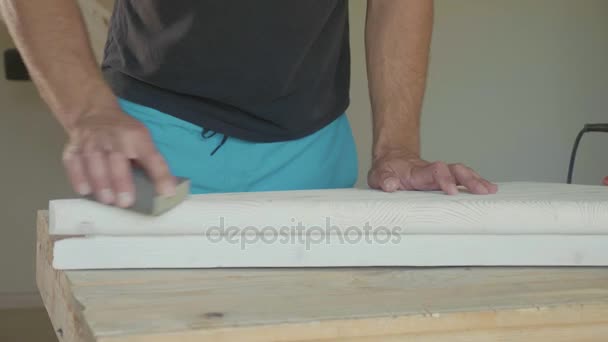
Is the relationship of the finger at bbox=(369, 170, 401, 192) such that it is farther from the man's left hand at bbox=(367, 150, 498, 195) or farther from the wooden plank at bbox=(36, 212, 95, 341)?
Answer: the wooden plank at bbox=(36, 212, 95, 341)

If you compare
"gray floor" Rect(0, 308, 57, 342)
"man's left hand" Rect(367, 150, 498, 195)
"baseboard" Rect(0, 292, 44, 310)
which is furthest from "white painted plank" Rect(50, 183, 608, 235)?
"baseboard" Rect(0, 292, 44, 310)

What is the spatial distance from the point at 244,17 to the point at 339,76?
0.81 feet

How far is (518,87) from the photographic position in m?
3.04

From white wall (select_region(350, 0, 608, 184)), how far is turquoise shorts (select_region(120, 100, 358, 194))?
1.79 metres

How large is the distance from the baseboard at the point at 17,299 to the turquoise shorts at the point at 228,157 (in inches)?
81.3

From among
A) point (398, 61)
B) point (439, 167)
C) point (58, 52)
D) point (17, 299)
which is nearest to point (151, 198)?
point (58, 52)

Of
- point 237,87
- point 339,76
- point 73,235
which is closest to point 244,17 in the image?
point 237,87

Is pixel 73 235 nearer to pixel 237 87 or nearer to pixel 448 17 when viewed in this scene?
pixel 237 87

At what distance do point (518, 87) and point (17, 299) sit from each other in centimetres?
224

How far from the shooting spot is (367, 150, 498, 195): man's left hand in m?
0.85

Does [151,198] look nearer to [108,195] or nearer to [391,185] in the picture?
[108,195]

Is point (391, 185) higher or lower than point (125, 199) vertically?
lower

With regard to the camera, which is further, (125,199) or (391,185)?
(391,185)

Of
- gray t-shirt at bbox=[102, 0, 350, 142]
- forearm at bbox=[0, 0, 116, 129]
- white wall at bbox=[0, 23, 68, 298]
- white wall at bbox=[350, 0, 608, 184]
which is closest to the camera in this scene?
forearm at bbox=[0, 0, 116, 129]
